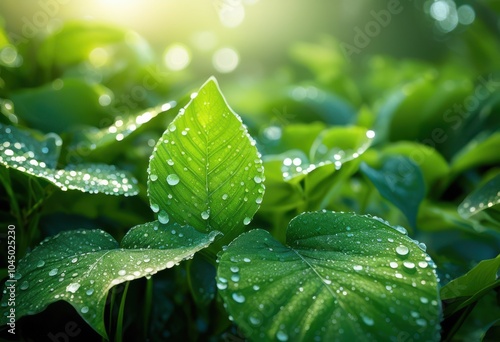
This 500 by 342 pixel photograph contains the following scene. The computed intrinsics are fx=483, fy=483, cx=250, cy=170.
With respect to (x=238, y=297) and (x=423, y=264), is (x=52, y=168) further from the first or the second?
(x=423, y=264)

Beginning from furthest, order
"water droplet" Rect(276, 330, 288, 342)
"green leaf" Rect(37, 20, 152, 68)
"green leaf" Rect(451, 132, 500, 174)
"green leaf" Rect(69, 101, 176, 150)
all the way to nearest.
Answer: "green leaf" Rect(37, 20, 152, 68), "green leaf" Rect(451, 132, 500, 174), "green leaf" Rect(69, 101, 176, 150), "water droplet" Rect(276, 330, 288, 342)

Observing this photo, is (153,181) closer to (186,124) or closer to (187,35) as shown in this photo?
(186,124)

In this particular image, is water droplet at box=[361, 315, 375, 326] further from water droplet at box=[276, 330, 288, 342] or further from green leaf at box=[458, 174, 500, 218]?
green leaf at box=[458, 174, 500, 218]

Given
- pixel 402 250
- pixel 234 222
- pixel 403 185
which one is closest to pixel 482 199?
pixel 403 185

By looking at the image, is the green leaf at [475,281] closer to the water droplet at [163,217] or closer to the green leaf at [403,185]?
the green leaf at [403,185]

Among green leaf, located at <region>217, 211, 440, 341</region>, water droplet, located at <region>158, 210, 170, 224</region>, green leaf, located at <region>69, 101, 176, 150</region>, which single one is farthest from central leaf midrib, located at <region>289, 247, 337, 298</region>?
green leaf, located at <region>69, 101, 176, 150</region>

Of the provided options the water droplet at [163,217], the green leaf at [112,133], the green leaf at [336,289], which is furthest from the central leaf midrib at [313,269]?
the green leaf at [112,133]
